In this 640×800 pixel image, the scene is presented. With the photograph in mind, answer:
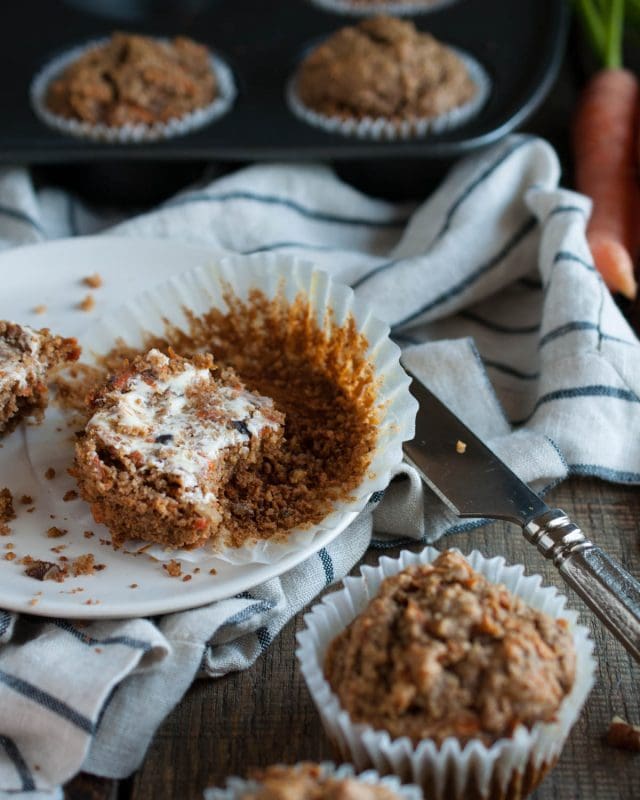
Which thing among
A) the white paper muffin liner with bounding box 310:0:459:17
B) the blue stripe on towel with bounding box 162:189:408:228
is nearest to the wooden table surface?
the blue stripe on towel with bounding box 162:189:408:228

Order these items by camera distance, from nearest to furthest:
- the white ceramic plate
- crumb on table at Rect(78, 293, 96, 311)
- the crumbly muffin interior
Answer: the white ceramic plate, the crumbly muffin interior, crumb on table at Rect(78, 293, 96, 311)

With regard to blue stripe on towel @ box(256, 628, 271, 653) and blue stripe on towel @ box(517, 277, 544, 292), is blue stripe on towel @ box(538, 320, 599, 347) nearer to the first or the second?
blue stripe on towel @ box(517, 277, 544, 292)

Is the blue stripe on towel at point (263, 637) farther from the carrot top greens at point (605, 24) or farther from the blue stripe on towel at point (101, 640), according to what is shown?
the carrot top greens at point (605, 24)

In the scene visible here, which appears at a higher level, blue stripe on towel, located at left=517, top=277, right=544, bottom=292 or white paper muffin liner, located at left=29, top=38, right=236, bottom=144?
white paper muffin liner, located at left=29, top=38, right=236, bottom=144

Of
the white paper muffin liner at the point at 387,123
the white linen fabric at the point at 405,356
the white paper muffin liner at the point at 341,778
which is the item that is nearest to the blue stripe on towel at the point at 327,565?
the white linen fabric at the point at 405,356

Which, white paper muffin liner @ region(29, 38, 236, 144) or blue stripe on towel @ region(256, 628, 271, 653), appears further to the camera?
white paper muffin liner @ region(29, 38, 236, 144)

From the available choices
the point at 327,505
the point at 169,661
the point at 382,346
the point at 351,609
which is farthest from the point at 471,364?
the point at 169,661
